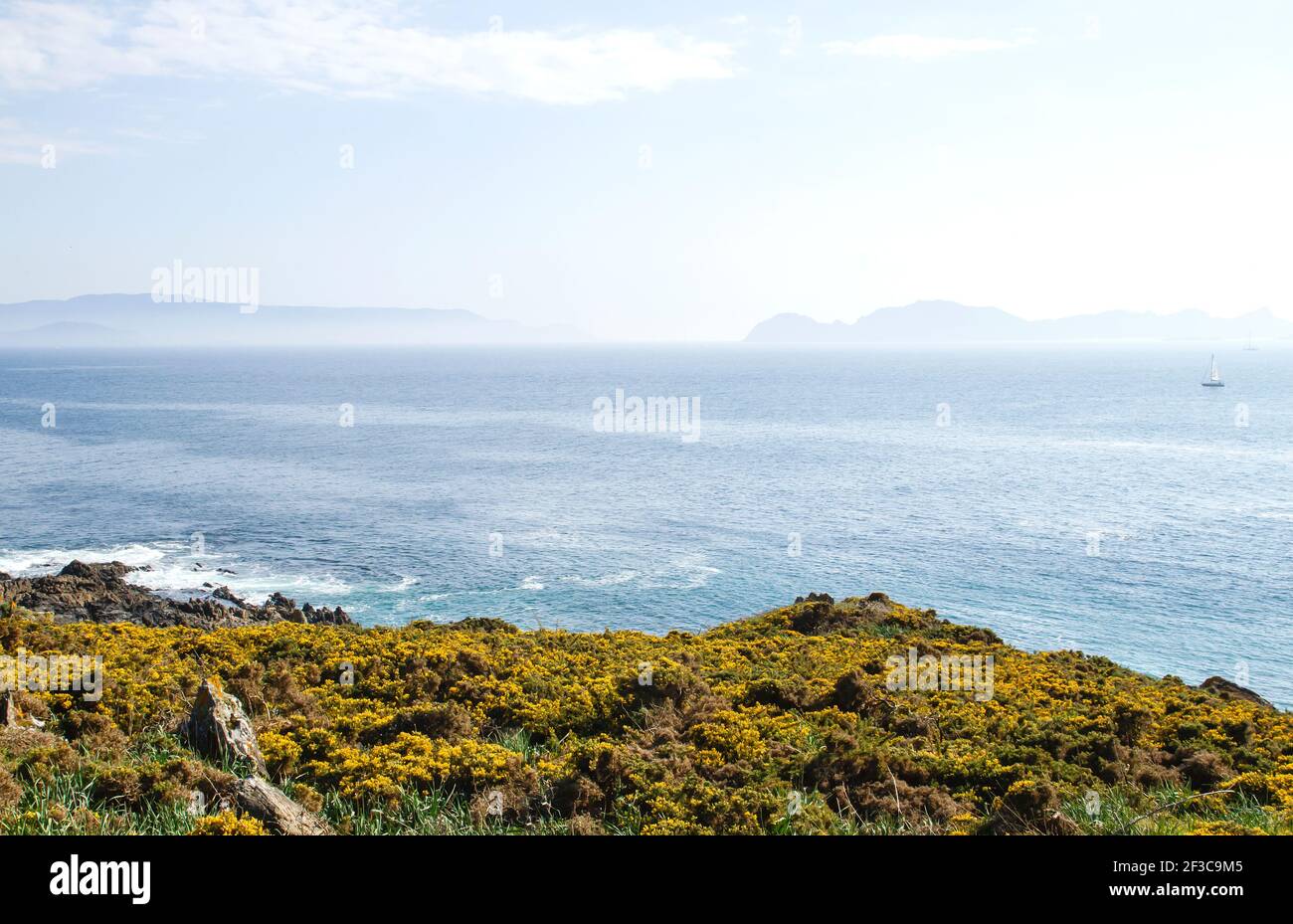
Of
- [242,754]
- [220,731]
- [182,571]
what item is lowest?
[182,571]

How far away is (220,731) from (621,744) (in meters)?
5.26

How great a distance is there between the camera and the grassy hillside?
10688 millimetres

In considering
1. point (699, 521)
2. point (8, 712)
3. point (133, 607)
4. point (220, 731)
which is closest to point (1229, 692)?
point (220, 731)

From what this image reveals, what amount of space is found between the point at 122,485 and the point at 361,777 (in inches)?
3050

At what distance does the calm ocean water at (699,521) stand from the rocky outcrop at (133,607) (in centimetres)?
365

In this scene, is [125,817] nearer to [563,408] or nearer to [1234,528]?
[1234,528]

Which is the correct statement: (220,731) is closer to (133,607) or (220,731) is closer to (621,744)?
(621,744)

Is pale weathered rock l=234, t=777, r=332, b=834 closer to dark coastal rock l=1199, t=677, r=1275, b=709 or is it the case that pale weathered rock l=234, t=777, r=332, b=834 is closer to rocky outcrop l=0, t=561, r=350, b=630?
dark coastal rock l=1199, t=677, r=1275, b=709

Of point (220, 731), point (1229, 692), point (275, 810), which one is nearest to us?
point (275, 810)

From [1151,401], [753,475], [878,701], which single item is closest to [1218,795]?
[878,701]

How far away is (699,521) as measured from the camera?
70.3 m

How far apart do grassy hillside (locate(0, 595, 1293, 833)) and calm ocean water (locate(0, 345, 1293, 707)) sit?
2910 centimetres

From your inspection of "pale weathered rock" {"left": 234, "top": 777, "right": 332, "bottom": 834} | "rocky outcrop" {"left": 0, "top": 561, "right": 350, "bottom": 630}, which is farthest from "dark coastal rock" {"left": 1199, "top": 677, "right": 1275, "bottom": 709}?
"rocky outcrop" {"left": 0, "top": 561, "right": 350, "bottom": 630}
